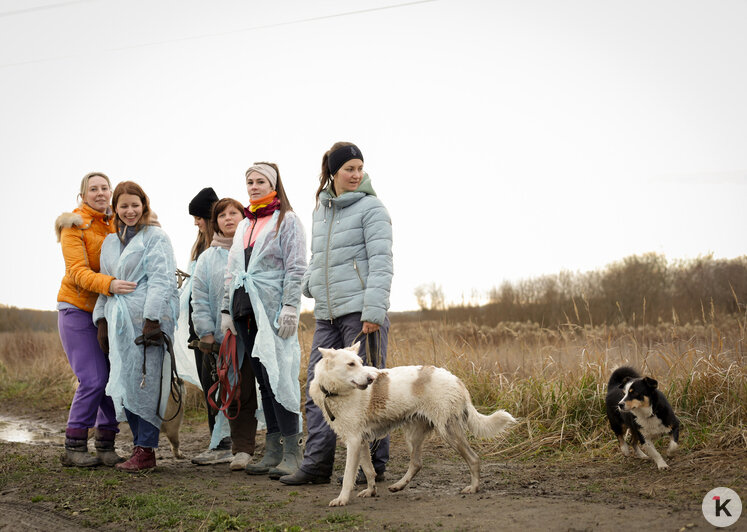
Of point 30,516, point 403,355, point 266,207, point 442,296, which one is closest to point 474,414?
point 266,207

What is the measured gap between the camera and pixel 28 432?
9258mm

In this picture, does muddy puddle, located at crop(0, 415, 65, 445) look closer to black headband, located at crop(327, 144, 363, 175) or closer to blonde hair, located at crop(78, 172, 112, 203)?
blonde hair, located at crop(78, 172, 112, 203)

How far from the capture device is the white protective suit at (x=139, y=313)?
563 cm

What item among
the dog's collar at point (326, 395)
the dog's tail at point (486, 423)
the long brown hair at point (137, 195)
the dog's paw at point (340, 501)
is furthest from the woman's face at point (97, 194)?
the dog's tail at point (486, 423)

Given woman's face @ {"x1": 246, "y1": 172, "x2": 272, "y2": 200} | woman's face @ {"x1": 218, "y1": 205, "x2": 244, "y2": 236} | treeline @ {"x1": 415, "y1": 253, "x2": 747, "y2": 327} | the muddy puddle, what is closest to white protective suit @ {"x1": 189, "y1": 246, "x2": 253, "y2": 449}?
woman's face @ {"x1": 218, "y1": 205, "x2": 244, "y2": 236}

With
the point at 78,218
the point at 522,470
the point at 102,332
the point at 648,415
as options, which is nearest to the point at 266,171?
the point at 78,218

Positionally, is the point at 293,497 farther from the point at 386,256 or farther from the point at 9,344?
the point at 9,344

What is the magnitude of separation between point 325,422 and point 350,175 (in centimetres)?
191

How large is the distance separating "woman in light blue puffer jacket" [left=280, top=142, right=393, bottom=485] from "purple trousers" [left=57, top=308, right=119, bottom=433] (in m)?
1.91

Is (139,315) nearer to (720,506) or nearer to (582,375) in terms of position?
(582,375)

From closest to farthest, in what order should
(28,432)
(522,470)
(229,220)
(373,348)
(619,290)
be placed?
(373,348), (522,470), (229,220), (28,432), (619,290)

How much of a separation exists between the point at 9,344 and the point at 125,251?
1314 cm

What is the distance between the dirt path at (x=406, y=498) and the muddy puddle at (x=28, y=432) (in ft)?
8.98

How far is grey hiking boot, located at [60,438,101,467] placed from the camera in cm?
581
